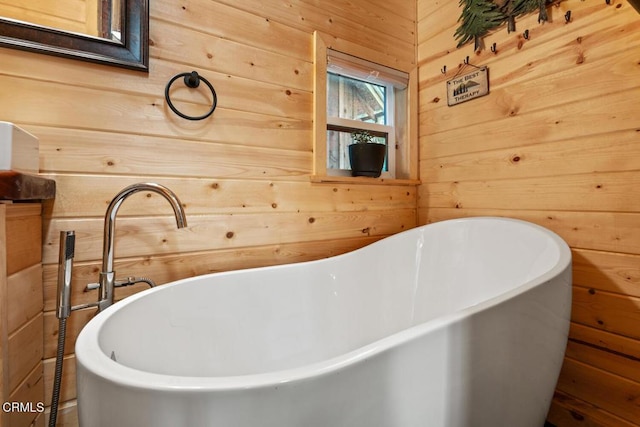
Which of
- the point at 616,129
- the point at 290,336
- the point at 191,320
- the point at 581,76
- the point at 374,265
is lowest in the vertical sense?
the point at 290,336

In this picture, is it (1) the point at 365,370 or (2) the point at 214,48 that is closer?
(1) the point at 365,370

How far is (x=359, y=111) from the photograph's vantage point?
1.79 metres

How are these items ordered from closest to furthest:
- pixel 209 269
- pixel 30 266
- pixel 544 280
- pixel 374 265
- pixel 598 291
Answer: pixel 544 280 < pixel 30 266 < pixel 598 291 < pixel 209 269 < pixel 374 265

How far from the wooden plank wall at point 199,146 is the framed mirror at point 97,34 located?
0.04m

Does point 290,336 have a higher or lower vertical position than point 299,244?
lower

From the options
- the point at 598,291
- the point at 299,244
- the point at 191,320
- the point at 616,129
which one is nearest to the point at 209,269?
the point at 191,320

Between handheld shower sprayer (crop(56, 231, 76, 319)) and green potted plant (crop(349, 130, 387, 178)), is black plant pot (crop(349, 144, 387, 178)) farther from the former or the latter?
handheld shower sprayer (crop(56, 231, 76, 319))

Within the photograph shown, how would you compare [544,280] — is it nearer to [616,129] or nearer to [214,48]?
[616,129]

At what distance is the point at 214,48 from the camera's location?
1.24m

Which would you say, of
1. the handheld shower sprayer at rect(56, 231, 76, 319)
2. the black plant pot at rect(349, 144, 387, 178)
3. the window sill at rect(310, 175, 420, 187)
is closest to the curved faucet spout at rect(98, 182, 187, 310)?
the handheld shower sprayer at rect(56, 231, 76, 319)

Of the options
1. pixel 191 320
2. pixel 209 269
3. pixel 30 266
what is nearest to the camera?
pixel 30 266

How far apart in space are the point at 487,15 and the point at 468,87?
0.32 metres

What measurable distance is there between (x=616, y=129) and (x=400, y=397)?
1.21 meters

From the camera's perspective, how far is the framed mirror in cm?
94
